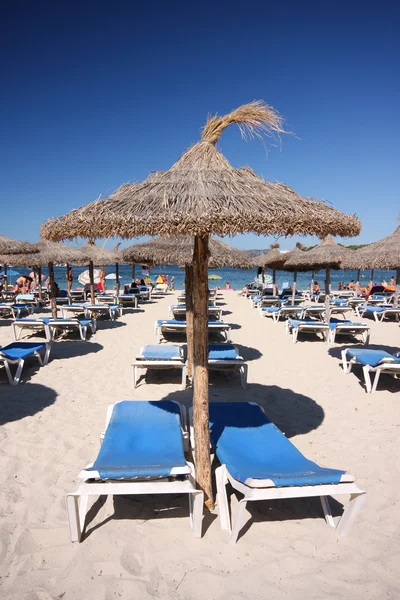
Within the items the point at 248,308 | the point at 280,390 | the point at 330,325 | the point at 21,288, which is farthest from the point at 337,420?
the point at 21,288

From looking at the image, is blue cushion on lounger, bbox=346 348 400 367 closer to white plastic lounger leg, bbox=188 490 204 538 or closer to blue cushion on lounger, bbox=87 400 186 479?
blue cushion on lounger, bbox=87 400 186 479

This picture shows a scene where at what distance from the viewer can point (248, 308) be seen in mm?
15430

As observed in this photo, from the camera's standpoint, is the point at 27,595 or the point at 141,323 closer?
the point at 27,595

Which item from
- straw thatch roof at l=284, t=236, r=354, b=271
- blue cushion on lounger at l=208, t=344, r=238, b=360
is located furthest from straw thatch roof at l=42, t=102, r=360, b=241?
straw thatch roof at l=284, t=236, r=354, b=271

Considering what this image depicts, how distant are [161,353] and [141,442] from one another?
2761 mm

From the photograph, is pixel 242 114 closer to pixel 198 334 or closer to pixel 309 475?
pixel 198 334

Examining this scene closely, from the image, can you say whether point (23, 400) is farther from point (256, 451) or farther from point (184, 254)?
point (184, 254)

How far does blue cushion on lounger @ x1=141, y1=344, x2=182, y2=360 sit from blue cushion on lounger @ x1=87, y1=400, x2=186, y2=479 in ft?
5.54

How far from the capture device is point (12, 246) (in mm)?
7734

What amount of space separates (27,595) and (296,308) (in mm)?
10433

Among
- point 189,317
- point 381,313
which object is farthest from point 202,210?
point 381,313

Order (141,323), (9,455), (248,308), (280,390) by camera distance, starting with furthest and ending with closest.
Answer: (248,308), (141,323), (280,390), (9,455)

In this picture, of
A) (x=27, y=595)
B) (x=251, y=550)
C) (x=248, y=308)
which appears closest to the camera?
(x=27, y=595)

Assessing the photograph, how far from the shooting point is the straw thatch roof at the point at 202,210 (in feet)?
7.13
